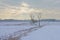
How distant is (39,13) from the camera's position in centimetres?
6016

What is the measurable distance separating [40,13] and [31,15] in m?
3.52

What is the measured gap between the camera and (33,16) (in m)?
61.0

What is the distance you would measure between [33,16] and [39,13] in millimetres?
2522

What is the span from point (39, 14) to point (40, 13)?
0.61m

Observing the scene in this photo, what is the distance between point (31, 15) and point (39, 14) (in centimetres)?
327

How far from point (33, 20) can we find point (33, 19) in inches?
30.6

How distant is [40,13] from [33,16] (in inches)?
114

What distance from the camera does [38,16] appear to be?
199 ft

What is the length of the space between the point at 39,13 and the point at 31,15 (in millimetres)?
3132

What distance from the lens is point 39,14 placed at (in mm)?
59625

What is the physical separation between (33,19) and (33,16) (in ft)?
4.60

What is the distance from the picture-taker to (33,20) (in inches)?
2393

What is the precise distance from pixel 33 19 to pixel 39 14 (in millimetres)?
2812
